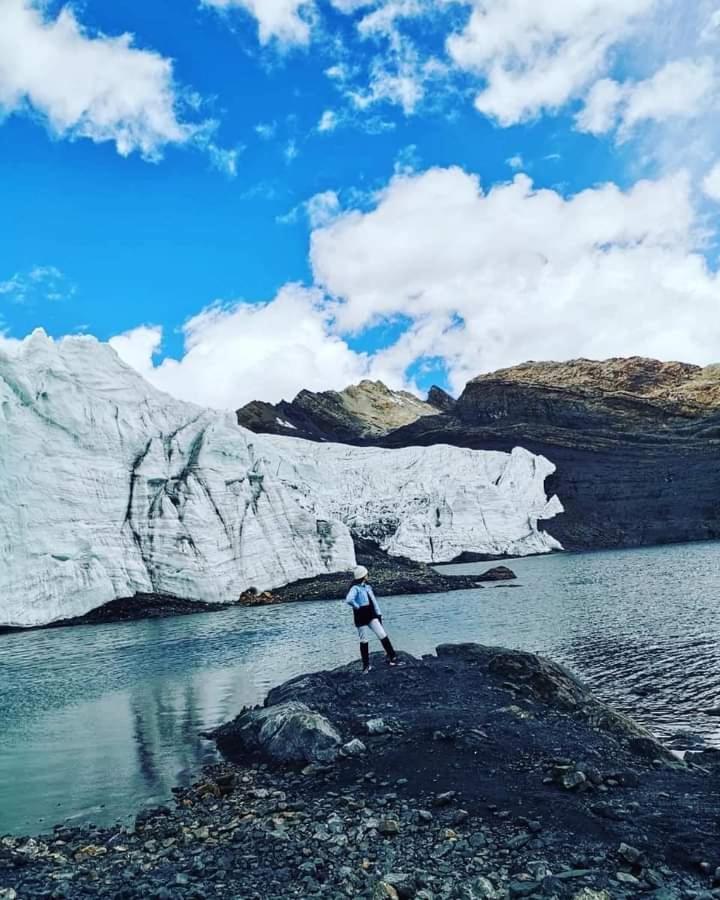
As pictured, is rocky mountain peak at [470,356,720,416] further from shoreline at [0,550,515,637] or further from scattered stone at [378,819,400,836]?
scattered stone at [378,819,400,836]

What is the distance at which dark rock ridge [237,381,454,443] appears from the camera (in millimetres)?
125812

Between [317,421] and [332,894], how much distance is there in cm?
13405

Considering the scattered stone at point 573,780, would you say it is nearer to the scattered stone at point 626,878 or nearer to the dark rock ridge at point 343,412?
the scattered stone at point 626,878

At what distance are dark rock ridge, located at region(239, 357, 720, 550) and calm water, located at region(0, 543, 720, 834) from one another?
53.9 metres

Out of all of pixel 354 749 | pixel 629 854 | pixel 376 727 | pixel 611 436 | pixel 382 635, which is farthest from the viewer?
pixel 611 436

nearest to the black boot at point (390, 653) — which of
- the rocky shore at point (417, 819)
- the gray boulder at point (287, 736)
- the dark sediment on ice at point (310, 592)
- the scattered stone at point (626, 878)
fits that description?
the rocky shore at point (417, 819)

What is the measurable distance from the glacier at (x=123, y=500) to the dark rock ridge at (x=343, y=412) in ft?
220

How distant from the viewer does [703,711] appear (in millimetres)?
13570

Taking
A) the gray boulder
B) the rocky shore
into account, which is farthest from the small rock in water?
the gray boulder

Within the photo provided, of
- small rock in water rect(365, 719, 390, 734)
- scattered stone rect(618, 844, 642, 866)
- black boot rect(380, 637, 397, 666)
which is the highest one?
black boot rect(380, 637, 397, 666)

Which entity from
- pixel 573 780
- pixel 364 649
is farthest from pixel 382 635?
pixel 573 780

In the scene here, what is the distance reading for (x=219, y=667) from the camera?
22.0 metres

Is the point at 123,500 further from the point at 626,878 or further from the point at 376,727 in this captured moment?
the point at 626,878

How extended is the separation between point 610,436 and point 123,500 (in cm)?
8172
